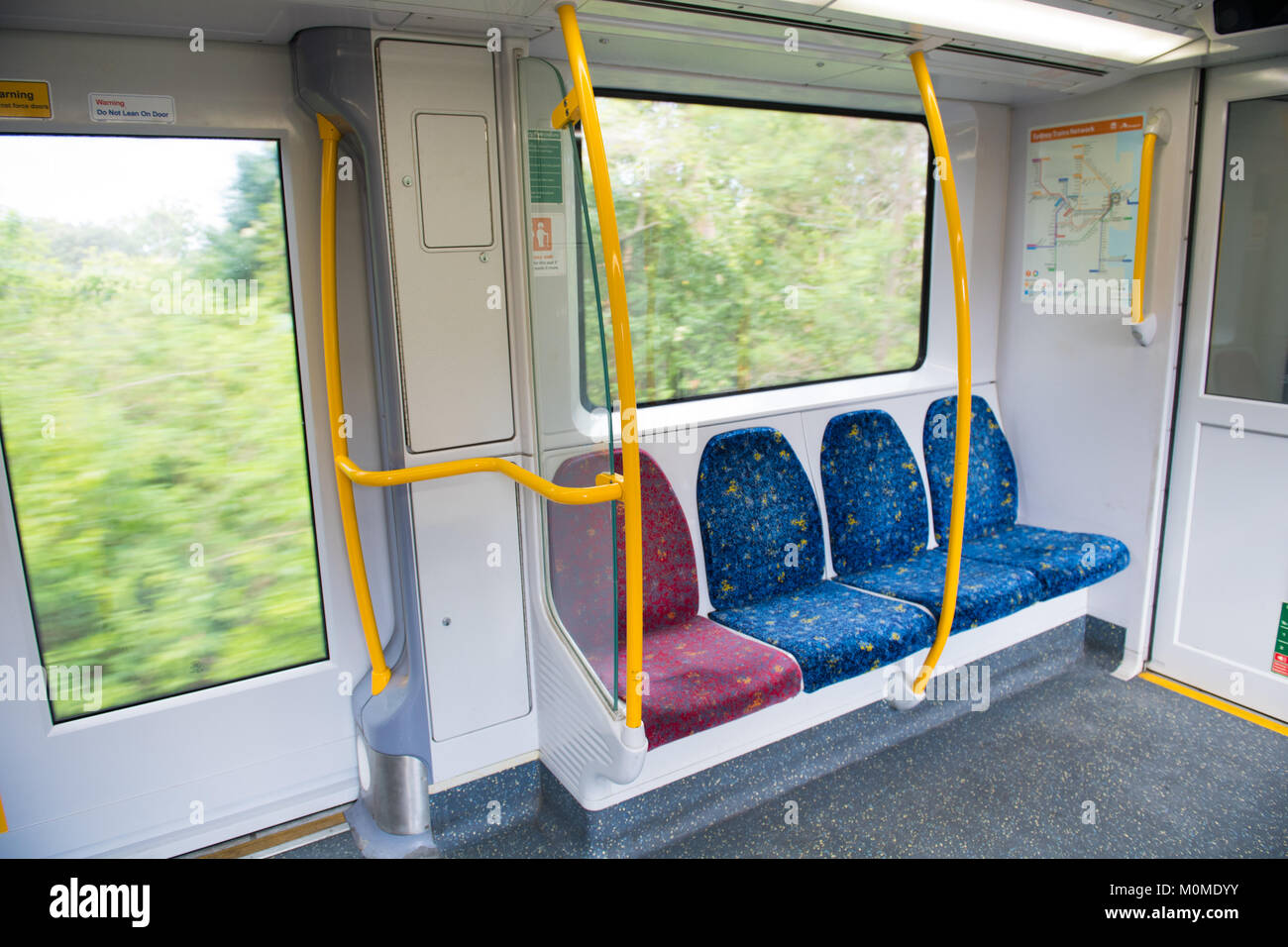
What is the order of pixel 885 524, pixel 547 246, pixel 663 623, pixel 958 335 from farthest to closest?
pixel 885 524 < pixel 663 623 < pixel 958 335 < pixel 547 246

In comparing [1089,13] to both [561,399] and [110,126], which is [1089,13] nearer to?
[561,399]

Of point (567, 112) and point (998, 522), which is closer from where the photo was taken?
point (567, 112)

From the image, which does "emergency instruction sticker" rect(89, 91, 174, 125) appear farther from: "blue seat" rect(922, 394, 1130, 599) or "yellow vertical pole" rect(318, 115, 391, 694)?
"blue seat" rect(922, 394, 1130, 599)

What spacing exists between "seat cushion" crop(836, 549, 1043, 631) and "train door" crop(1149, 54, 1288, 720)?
81 centimetres

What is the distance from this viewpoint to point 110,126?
2.29 metres

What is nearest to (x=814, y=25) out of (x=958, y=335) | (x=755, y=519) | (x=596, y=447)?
(x=958, y=335)

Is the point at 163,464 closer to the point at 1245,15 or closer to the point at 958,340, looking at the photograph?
the point at 958,340

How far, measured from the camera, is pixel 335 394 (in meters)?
2.48

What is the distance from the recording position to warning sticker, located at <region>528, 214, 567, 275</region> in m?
2.36

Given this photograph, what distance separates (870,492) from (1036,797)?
4.13 feet

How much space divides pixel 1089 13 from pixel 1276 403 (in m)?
1.66

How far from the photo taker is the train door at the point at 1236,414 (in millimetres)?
3258

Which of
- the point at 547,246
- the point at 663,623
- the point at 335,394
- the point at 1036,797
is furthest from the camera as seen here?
the point at 663,623

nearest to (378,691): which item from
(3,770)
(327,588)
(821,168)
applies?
(327,588)
